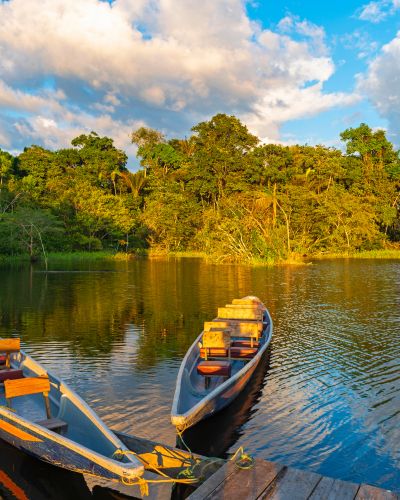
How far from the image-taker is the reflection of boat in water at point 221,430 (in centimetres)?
834

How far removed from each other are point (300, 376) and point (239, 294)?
15.0 meters

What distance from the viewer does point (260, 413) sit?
32.4 ft

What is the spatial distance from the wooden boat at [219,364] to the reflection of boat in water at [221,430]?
0.38 meters

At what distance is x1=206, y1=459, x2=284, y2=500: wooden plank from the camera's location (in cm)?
536

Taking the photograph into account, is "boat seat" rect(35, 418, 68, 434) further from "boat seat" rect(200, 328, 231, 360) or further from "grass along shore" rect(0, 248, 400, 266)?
"grass along shore" rect(0, 248, 400, 266)

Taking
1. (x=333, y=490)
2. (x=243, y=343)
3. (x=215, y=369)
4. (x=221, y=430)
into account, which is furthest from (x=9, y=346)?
(x=333, y=490)

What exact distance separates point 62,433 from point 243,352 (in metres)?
5.85

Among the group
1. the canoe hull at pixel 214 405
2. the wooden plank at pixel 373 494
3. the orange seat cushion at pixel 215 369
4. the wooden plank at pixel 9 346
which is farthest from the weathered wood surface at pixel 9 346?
the wooden plank at pixel 373 494

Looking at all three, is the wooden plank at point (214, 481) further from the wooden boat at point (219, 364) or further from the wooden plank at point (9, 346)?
the wooden plank at point (9, 346)

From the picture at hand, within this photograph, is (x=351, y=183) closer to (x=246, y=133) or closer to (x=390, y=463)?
(x=246, y=133)

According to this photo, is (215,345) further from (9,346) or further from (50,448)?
(50,448)

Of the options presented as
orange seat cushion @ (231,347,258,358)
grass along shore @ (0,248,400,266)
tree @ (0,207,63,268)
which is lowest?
orange seat cushion @ (231,347,258,358)

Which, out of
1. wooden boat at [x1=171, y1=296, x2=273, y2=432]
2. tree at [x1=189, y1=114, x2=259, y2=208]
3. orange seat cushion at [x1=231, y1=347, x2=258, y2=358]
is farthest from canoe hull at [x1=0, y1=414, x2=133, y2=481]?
tree at [x1=189, y1=114, x2=259, y2=208]

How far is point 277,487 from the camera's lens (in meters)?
5.51
